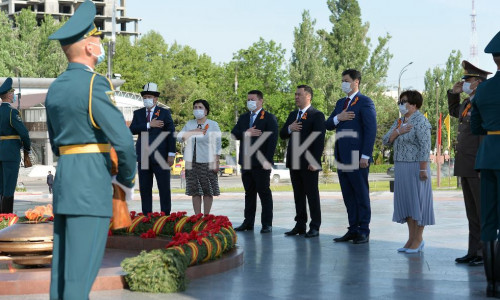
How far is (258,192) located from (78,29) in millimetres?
7936

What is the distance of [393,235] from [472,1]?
65068mm

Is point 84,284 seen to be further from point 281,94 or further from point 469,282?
point 281,94

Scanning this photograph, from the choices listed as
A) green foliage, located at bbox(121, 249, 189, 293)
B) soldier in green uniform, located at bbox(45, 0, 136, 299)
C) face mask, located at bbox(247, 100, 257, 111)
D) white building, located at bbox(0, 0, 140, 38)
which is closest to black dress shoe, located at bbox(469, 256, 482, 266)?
green foliage, located at bbox(121, 249, 189, 293)

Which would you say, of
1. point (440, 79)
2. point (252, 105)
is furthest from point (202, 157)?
point (440, 79)

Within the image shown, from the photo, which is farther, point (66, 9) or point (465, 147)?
point (66, 9)

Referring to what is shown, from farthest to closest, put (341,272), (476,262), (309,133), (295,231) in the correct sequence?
(295,231) < (309,133) < (476,262) < (341,272)

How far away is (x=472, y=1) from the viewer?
240 ft

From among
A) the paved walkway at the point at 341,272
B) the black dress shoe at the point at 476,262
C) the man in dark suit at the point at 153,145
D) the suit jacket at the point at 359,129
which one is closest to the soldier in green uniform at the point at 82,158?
the paved walkway at the point at 341,272

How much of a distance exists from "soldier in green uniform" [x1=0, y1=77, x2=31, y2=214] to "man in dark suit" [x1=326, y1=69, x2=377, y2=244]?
4.86 m

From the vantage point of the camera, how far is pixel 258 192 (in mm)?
12953

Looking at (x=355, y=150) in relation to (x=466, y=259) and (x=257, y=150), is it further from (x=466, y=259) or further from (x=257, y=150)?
(x=466, y=259)

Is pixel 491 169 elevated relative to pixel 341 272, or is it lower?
elevated

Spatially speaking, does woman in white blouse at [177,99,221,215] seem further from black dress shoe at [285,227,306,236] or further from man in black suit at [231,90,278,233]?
black dress shoe at [285,227,306,236]

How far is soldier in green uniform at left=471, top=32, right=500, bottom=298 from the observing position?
23.1ft
